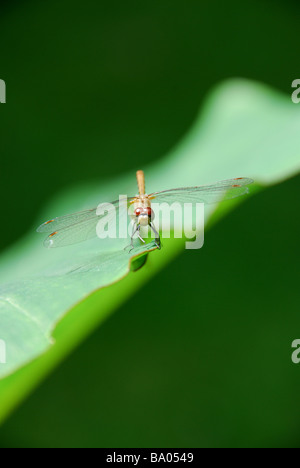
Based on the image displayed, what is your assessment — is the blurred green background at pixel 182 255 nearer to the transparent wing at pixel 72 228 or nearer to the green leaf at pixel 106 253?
the green leaf at pixel 106 253

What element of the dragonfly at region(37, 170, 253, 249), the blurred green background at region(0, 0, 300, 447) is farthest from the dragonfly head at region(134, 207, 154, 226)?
the blurred green background at region(0, 0, 300, 447)

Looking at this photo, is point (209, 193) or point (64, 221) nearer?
point (209, 193)

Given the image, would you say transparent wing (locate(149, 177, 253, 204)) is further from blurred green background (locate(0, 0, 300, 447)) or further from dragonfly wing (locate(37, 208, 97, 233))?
blurred green background (locate(0, 0, 300, 447))

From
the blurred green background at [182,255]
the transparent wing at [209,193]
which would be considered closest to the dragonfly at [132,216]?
the transparent wing at [209,193]

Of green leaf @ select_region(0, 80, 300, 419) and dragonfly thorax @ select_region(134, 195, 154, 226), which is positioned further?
dragonfly thorax @ select_region(134, 195, 154, 226)

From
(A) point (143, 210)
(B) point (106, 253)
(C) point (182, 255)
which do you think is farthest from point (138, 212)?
(C) point (182, 255)

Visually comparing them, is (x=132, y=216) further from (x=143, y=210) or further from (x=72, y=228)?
(x=72, y=228)
